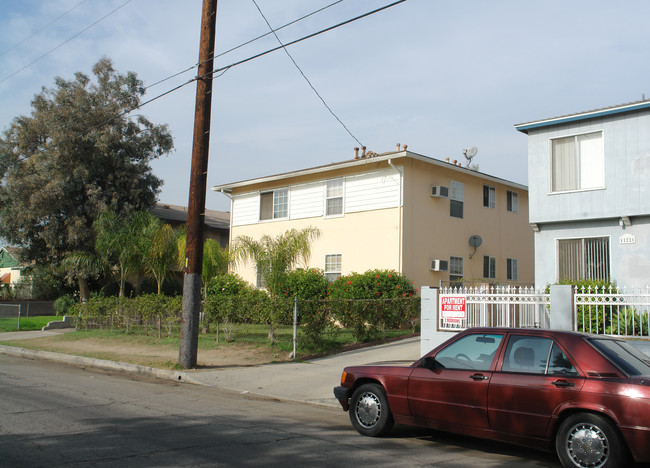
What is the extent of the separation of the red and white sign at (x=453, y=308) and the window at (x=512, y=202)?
14484 millimetres

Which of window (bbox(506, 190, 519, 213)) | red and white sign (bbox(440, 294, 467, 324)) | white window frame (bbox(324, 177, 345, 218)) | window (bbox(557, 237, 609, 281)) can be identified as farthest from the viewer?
window (bbox(506, 190, 519, 213))

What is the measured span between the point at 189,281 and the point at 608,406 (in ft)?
31.7

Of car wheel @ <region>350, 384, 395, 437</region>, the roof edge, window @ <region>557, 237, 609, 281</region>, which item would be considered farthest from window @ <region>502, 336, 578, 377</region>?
the roof edge

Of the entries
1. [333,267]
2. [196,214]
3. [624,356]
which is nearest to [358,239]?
[333,267]

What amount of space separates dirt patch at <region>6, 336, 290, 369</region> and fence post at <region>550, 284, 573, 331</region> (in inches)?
256

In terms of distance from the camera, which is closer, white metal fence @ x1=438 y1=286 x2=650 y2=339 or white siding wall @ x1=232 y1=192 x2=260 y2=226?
white metal fence @ x1=438 y1=286 x2=650 y2=339

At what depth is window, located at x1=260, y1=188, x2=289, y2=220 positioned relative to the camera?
2556cm

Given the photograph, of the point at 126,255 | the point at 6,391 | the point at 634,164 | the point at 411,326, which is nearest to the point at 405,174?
the point at 411,326

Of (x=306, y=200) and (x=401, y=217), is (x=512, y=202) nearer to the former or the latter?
(x=401, y=217)

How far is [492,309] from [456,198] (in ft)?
39.7

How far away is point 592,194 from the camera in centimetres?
1515

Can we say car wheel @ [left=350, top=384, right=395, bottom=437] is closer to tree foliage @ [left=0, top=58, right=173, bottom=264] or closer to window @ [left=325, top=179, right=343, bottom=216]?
window @ [left=325, top=179, right=343, bottom=216]

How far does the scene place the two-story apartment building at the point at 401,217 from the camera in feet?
70.7

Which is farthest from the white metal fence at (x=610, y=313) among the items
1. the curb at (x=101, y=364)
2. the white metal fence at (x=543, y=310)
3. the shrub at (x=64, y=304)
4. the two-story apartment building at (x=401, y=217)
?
the shrub at (x=64, y=304)
